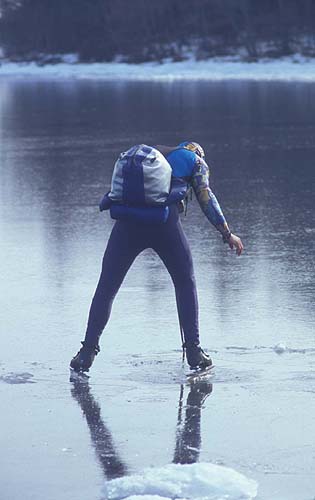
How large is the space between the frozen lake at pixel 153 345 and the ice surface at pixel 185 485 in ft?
0.13

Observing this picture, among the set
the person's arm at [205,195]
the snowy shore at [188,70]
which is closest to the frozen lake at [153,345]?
the person's arm at [205,195]

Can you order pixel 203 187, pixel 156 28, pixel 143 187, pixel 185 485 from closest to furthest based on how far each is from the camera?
pixel 185 485 < pixel 143 187 < pixel 203 187 < pixel 156 28

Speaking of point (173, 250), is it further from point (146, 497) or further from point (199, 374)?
point (146, 497)

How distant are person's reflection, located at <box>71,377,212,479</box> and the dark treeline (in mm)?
47305

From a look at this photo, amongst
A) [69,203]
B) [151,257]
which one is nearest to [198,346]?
[151,257]

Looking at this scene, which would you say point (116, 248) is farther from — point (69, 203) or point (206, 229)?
point (69, 203)

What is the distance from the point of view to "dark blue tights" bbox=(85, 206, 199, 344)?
6387 millimetres

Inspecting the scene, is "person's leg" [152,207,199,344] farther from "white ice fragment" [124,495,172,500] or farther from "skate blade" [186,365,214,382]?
"white ice fragment" [124,495,172,500]

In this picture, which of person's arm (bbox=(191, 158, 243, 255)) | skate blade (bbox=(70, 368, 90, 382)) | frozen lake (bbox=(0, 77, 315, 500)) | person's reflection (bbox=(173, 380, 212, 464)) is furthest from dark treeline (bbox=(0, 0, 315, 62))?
person's reflection (bbox=(173, 380, 212, 464))

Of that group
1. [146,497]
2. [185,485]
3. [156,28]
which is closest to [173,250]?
[185,485]

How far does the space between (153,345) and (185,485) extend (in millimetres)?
2392

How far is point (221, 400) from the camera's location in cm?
598

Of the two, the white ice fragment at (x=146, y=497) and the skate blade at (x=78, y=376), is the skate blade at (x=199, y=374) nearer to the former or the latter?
the skate blade at (x=78, y=376)

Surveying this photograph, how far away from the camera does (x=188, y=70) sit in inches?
2046
